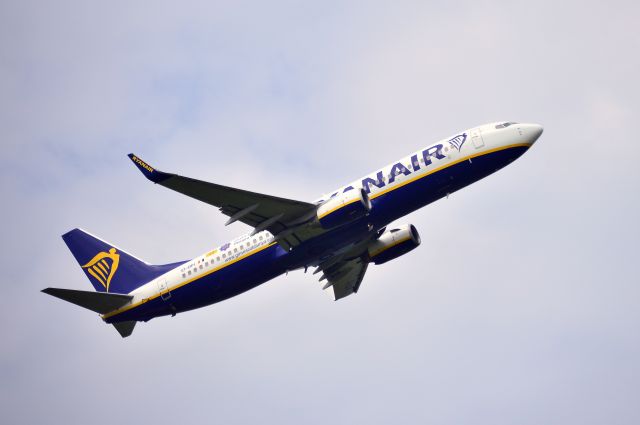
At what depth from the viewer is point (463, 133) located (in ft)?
185

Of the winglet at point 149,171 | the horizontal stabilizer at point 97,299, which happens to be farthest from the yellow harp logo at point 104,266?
the winglet at point 149,171

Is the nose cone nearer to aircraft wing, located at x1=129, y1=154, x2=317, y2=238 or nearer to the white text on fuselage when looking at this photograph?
the white text on fuselage

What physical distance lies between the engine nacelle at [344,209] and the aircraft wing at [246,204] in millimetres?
1078

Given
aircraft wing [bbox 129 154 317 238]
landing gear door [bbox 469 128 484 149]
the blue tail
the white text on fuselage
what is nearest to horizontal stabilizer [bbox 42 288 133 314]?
the blue tail

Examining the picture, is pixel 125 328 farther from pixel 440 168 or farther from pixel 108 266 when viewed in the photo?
pixel 440 168

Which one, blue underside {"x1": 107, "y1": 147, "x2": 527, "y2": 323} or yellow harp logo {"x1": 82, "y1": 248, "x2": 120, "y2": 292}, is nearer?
blue underside {"x1": 107, "y1": 147, "x2": 527, "y2": 323}

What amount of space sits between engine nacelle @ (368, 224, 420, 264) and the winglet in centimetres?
1888

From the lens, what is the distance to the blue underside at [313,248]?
180ft

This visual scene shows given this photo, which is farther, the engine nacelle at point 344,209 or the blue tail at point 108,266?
the blue tail at point 108,266

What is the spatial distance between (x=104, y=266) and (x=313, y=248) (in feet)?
55.0

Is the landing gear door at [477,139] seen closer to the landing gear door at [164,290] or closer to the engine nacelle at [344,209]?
the engine nacelle at [344,209]

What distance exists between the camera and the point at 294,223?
54812mm

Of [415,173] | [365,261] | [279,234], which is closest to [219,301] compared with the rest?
[279,234]

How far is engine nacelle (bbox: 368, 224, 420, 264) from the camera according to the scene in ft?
203
